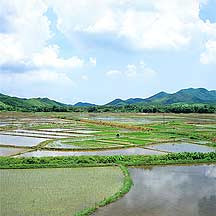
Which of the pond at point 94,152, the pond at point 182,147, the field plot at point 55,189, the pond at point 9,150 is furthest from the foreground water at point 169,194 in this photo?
the pond at point 9,150

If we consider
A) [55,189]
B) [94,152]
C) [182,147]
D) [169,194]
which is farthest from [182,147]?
[55,189]

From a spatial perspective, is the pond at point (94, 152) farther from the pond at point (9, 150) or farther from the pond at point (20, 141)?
the pond at point (20, 141)

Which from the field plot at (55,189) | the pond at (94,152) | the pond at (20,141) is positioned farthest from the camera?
the pond at (20,141)

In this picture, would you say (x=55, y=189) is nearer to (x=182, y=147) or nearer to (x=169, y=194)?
(x=169, y=194)

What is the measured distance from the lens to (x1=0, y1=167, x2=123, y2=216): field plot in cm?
863

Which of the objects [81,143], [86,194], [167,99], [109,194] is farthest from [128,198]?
[167,99]

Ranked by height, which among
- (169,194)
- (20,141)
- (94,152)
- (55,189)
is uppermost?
(20,141)

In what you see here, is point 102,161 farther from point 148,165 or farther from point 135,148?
point 135,148

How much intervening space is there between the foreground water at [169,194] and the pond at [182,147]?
5.41 metres

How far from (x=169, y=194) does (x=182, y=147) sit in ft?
35.4

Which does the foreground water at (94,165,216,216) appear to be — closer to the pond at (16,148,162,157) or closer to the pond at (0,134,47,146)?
the pond at (16,148,162,157)

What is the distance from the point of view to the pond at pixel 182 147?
63.4 feet

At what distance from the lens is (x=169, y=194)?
10.1 m

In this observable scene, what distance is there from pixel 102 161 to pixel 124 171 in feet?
6.43
